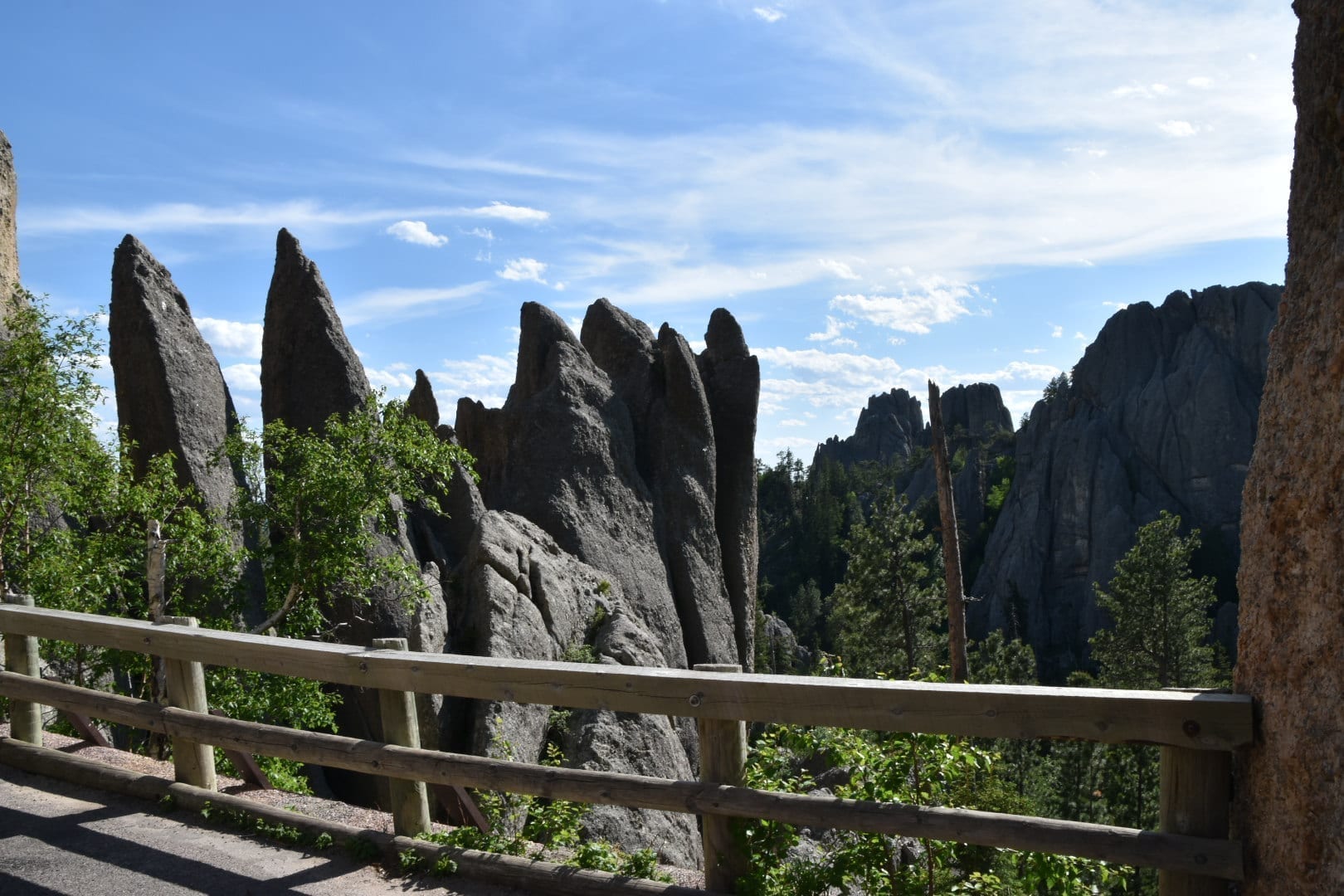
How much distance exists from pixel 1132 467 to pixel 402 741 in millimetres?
74458

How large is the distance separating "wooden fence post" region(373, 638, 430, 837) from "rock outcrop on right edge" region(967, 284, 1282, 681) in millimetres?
67281

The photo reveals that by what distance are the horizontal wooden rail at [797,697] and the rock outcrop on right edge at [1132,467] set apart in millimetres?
67277

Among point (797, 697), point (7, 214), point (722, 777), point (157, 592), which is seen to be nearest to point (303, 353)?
point (7, 214)

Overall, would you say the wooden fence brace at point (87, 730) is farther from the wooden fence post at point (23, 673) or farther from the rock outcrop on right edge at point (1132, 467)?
the rock outcrop on right edge at point (1132, 467)

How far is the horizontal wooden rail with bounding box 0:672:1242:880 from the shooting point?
3684mm

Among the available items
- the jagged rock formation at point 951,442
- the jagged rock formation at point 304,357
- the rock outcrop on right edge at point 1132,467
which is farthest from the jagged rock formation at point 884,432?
the jagged rock formation at point 304,357

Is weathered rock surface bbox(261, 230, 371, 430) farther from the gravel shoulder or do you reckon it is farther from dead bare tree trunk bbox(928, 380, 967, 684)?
the gravel shoulder

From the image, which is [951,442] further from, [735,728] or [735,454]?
[735,728]

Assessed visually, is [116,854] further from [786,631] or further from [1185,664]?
[786,631]

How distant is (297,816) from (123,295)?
15767 millimetres

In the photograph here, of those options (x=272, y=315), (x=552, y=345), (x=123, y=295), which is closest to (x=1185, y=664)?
(x=552, y=345)

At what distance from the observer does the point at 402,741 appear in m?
5.29

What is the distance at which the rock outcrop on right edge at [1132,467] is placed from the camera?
221ft

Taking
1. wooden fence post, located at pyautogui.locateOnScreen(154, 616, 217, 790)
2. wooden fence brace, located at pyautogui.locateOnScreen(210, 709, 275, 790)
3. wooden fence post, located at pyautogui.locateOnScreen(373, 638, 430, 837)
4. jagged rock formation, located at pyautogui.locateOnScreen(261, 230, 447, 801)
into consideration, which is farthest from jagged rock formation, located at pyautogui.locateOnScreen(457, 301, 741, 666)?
wooden fence post, located at pyautogui.locateOnScreen(373, 638, 430, 837)
